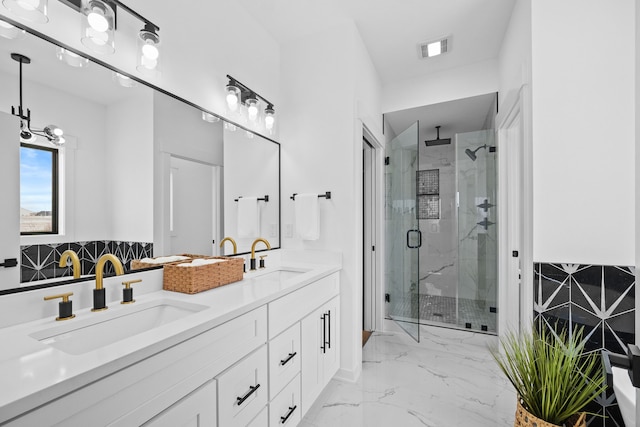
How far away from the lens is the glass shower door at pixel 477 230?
2996 mm

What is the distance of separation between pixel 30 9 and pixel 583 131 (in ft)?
7.96

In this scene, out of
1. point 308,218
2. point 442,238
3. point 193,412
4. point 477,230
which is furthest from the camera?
point 442,238

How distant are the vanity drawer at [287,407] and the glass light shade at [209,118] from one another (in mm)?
1548

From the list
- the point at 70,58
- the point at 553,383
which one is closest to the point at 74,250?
the point at 70,58

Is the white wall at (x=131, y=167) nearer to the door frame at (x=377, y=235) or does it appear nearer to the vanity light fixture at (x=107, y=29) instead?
the vanity light fixture at (x=107, y=29)

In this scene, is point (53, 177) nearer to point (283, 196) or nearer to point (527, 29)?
point (283, 196)

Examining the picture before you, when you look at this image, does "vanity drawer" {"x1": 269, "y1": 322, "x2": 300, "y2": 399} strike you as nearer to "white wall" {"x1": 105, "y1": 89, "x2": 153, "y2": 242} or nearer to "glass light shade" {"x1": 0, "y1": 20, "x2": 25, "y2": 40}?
"white wall" {"x1": 105, "y1": 89, "x2": 153, "y2": 242}

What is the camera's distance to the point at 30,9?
102cm

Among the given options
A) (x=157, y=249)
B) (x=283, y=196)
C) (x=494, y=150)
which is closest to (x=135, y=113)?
(x=157, y=249)

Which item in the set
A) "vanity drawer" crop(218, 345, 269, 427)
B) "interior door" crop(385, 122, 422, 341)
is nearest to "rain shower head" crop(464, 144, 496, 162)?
"interior door" crop(385, 122, 422, 341)

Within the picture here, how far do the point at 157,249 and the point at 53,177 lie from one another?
517 millimetres

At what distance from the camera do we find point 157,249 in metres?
1.48

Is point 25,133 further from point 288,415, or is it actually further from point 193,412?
point 288,415

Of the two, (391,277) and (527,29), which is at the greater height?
(527,29)
